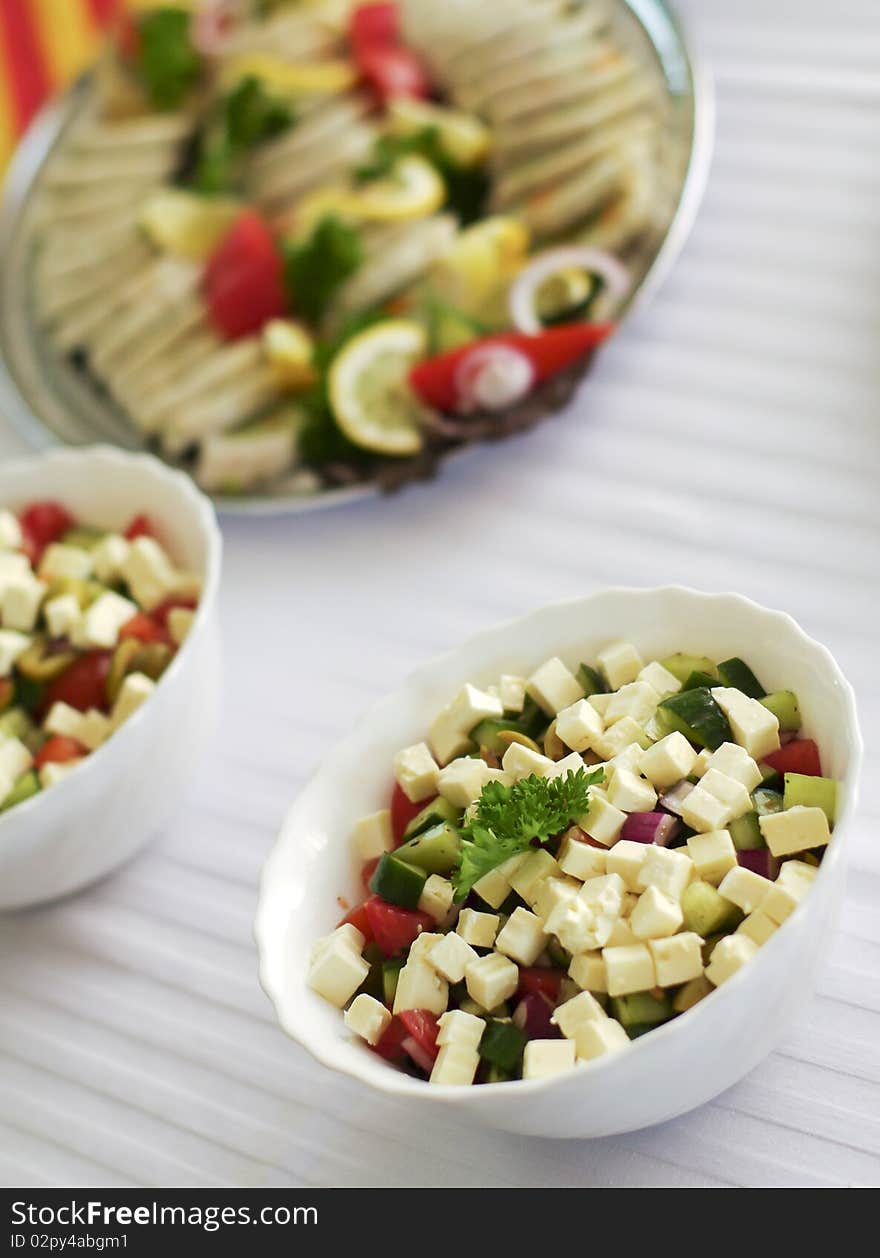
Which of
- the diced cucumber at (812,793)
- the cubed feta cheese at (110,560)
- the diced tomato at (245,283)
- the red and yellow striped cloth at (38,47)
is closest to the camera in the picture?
the diced cucumber at (812,793)

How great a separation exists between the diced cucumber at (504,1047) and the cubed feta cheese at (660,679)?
0.35 meters

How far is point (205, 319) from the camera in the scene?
2.09m

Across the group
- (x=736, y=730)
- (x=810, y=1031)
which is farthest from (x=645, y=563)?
(x=810, y=1031)

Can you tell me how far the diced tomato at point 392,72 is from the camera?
2227mm

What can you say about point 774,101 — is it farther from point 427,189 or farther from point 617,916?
point 617,916

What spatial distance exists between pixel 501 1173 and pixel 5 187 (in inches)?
78.9

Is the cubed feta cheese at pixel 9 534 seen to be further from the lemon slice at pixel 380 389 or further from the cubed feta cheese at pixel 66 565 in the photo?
the lemon slice at pixel 380 389

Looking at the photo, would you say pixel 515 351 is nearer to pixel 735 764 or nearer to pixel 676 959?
pixel 735 764

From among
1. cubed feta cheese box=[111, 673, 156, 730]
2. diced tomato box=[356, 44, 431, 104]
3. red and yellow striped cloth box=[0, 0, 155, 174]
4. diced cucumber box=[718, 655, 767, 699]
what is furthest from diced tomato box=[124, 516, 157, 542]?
red and yellow striped cloth box=[0, 0, 155, 174]

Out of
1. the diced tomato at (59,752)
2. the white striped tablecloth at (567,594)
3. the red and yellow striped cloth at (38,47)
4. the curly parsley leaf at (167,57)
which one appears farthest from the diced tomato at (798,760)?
the red and yellow striped cloth at (38,47)

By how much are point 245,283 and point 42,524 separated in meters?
0.57

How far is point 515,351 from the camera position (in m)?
1.80

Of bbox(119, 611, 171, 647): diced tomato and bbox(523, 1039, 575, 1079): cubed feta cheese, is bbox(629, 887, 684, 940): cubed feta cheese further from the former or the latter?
bbox(119, 611, 171, 647): diced tomato

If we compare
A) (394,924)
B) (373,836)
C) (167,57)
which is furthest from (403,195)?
(394,924)
